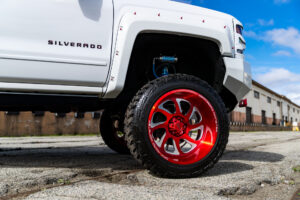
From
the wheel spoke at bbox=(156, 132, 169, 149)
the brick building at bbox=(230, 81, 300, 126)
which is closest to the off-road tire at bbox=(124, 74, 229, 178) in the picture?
the wheel spoke at bbox=(156, 132, 169, 149)

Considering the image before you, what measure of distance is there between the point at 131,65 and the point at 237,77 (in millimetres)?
1013

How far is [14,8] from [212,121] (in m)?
1.79

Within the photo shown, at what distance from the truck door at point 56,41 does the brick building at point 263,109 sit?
26.9 metres

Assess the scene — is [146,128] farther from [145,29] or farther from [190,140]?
[145,29]

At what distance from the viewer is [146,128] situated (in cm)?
209

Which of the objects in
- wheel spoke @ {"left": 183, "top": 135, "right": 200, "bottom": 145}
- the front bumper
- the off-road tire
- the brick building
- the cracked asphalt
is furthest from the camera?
the brick building

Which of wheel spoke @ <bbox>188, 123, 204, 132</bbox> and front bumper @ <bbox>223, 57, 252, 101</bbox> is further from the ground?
front bumper @ <bbox>223, 57, 252, 101</bbox>

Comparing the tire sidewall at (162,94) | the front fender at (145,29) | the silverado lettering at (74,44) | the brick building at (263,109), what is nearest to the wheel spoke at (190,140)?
the tire sidewall at (162,94)

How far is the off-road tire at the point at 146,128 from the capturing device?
2.07m

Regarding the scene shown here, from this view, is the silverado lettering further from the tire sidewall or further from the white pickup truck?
the tire sidewall

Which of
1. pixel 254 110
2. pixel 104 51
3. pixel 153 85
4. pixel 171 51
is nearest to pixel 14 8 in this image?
pixel 104 51

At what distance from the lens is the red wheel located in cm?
221

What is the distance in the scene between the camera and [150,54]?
2754 millimetres

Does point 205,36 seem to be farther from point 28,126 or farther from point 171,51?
point 28,126
